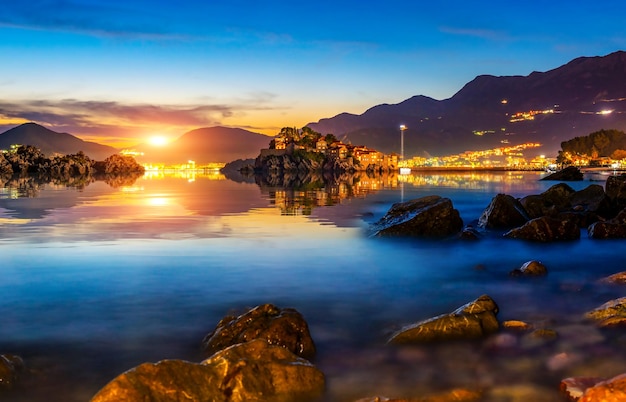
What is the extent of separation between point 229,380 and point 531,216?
26.2 m

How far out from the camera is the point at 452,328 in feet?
32.5

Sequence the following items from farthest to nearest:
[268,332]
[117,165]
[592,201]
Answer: [117,165]
[592,201]
[268,332]

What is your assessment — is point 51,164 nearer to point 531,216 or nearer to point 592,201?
point 531,216

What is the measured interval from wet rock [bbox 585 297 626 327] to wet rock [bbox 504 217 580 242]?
38.5 ft

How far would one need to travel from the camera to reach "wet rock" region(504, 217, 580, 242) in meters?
22.5

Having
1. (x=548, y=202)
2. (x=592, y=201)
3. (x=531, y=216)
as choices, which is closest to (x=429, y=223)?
(x=531, y=216)

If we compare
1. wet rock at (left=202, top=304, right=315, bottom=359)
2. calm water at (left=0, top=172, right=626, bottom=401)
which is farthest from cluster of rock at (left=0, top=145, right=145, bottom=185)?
wet rock at (left=202, top=304, right=315, bottom=359)

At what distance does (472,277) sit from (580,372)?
25.6 ft

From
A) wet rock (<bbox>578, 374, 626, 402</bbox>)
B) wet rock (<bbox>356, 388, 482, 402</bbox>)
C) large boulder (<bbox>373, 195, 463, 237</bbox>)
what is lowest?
wet rock (<bbox>356, 388, 482, 402</bbox>)

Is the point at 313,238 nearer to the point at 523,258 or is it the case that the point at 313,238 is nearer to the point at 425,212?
the point at 425,212

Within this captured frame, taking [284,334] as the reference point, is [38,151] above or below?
above

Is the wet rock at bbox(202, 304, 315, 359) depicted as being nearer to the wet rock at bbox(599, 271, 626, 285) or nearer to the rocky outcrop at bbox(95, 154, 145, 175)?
the wet rock at bbox(599, 271, 626, 285)

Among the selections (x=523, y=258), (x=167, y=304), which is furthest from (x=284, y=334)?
(x=523, y=258)

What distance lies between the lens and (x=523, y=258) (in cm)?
1919
